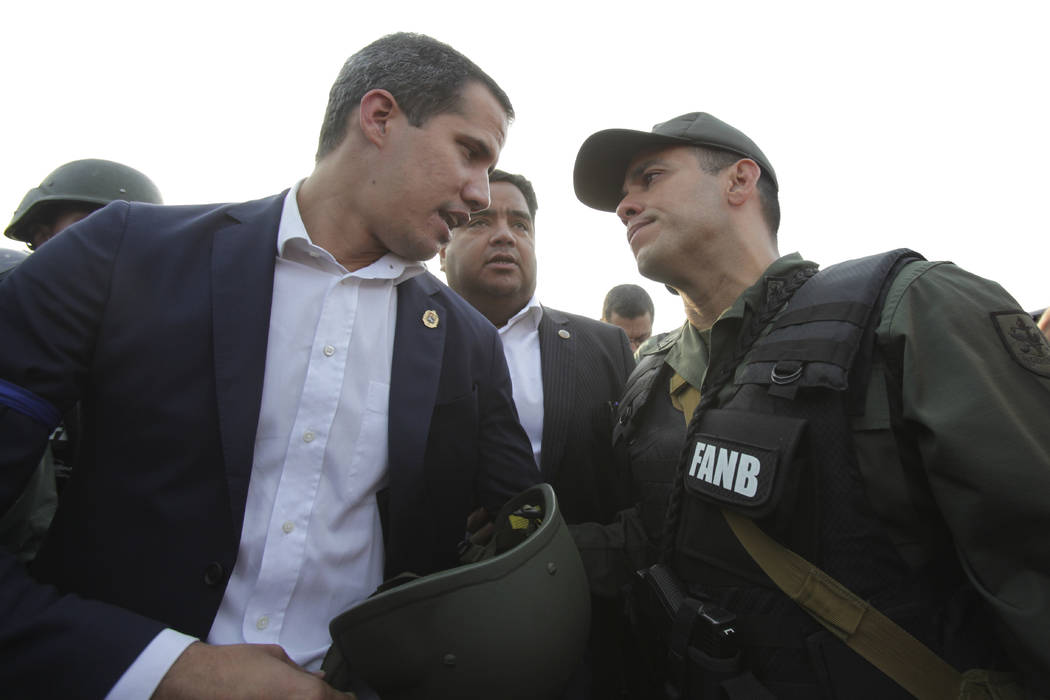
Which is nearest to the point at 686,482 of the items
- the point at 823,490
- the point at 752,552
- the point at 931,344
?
the point at 752,552

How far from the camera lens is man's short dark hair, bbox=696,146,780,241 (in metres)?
2.25

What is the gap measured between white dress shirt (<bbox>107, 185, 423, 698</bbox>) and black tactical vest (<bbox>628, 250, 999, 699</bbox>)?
3.47 feet

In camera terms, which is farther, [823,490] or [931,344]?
[823,490]

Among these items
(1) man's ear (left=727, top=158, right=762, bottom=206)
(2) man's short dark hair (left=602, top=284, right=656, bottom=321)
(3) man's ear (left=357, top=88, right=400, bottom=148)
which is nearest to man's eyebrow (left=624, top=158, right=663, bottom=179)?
(1) man's ear (left=727, top=158, right=762, bottom=206)

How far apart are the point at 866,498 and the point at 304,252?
69.5 inches

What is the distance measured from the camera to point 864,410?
1366mm

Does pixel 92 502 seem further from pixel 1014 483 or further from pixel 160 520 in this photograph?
pixel 1014 483

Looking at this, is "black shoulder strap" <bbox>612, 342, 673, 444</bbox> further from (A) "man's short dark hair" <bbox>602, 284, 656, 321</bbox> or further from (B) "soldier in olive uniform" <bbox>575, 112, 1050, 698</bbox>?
(A) "man's short dark hair" <bbox>602, 284, 656, 321</bbox>

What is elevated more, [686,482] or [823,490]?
[823,490]

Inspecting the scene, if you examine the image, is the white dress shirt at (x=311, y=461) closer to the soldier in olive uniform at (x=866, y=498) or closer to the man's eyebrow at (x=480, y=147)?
the man's eyebrow at (x=480, y=147)

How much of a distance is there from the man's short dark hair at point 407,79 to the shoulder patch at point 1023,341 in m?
1.72

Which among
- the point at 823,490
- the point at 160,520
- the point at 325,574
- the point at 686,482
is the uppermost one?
the point at 823,490

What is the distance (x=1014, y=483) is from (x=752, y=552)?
618 mm

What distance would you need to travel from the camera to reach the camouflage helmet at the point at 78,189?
3.02 m
